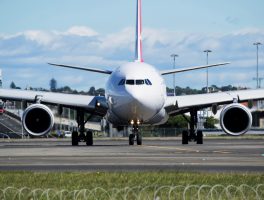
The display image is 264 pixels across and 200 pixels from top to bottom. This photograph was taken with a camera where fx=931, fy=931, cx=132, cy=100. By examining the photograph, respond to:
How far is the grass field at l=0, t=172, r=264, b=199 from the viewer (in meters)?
18.7

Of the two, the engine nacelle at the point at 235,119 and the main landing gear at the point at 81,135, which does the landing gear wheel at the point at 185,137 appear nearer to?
the engine nacelle at the point at 235,119

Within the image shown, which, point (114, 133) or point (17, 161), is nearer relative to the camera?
point (17, 161)

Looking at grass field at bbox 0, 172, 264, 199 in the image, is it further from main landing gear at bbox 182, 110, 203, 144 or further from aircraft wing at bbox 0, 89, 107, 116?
main landing gear at bbox 182, 110, 203, 144

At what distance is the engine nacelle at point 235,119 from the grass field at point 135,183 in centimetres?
2405

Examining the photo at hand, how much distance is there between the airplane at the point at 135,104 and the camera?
151ft

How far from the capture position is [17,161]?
31500 mm

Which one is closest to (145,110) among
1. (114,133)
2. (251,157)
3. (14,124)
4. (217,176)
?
(251,157)

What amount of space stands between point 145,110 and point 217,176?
910 inches

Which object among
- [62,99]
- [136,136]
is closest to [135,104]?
[136,136]

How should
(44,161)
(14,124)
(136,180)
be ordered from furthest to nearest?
1. (14,124)
2. (44,161)
3. (136,180)

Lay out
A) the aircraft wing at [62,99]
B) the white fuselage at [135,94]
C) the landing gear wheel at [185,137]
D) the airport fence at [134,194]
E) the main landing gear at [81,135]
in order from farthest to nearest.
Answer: the landing gear wheel at [185,137] < the main landing gear at [81,135] < the aircraft wing at [62,99] < the white fuselage at [135,94] < the airport fence at [134,194]

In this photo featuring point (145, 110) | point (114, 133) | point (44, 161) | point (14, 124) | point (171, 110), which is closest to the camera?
point (44, 161)

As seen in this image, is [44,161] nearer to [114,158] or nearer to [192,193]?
[114,158]

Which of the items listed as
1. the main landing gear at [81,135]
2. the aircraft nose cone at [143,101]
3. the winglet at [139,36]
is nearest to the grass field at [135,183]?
the aircraft nose cone at [143,101]
